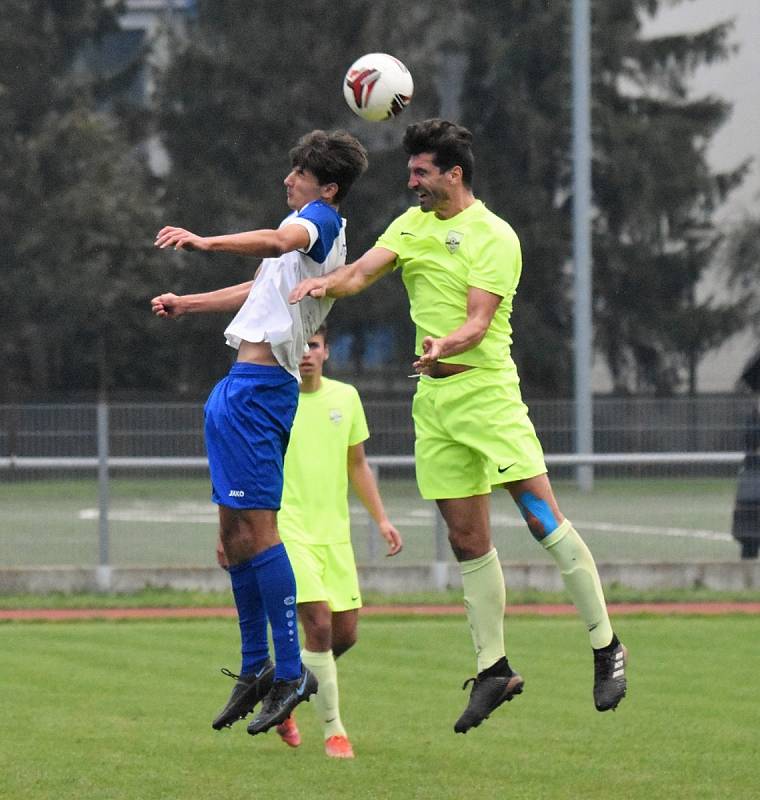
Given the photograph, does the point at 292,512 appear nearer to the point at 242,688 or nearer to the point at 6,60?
the point at 242,688

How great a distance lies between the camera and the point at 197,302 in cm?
686

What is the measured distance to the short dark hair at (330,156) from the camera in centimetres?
689

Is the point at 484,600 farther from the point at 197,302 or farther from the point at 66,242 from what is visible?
the point at 66,242

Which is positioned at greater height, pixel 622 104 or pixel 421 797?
pixel 622 104

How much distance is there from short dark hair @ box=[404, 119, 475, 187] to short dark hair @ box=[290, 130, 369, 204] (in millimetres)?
248

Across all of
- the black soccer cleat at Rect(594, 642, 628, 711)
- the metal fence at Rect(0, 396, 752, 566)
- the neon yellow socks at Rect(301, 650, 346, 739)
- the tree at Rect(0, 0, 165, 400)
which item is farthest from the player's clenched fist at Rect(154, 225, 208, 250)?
the tree at Rect(0, 0, 165, 400)

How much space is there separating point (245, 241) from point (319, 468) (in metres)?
2.76

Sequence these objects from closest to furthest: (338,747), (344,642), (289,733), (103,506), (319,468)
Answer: (338,747)
(289,733)
(319,468)
(344,642)
(103,506)

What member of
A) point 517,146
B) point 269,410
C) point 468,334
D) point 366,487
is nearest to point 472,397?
point 468,334

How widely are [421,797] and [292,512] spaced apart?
7.02 ft

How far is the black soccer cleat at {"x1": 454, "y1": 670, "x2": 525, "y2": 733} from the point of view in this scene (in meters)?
7.02

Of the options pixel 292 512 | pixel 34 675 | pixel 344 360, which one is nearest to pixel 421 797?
pixel 292 512

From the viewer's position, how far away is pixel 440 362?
720 centimetres

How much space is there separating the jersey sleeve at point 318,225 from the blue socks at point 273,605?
118 centimetres
